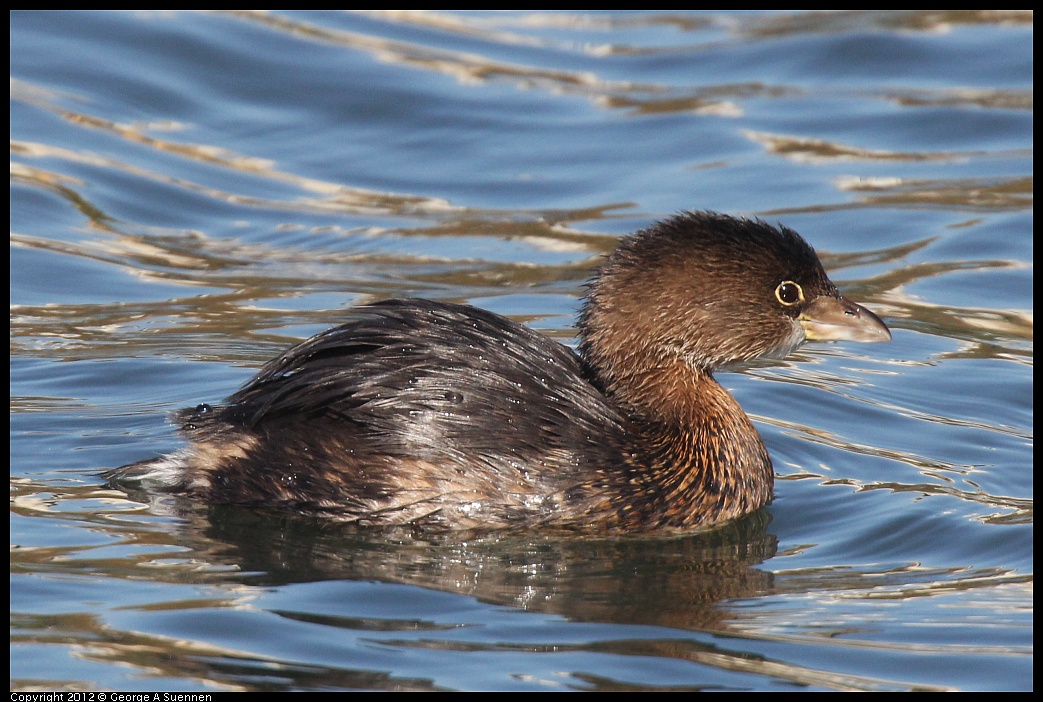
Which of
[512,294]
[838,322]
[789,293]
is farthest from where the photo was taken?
[512,294]

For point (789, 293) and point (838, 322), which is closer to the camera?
point (789, 293)

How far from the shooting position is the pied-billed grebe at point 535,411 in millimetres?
5910

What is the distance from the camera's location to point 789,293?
6578mm

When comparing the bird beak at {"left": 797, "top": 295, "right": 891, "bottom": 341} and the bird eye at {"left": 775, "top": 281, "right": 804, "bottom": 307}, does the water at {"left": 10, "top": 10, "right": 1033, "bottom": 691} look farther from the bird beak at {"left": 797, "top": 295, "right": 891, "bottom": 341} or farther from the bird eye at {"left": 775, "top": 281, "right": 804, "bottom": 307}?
the bird eye at {"left": 775, "top": 281, "right": 804, "bottom": 307}

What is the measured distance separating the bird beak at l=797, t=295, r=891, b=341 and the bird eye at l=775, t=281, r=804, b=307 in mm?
73

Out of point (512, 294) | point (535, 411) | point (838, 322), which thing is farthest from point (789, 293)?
point (512, 294)

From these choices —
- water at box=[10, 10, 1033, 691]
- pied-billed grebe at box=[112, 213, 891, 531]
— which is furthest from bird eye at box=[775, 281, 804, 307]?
water at box=[10, 10, 1033, 691]

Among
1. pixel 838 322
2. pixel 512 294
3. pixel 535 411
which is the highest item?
pixel 512 294

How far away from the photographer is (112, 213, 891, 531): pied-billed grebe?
5910 mm

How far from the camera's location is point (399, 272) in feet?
32.3

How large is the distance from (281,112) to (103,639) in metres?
7.98

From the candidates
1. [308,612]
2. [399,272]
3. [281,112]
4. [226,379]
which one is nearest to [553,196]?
[399,272]

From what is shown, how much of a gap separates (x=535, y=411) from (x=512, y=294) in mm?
3485

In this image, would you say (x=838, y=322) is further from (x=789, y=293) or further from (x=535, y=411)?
(x=535, y=411)
